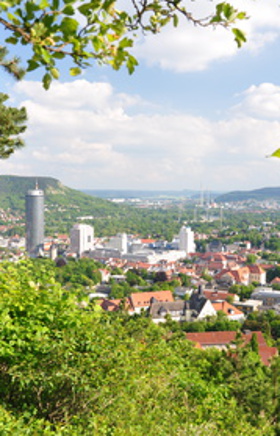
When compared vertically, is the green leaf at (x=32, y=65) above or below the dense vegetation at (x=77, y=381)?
above

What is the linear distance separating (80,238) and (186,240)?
14351mm

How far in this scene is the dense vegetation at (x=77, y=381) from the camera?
365 centimetres

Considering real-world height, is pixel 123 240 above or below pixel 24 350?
below

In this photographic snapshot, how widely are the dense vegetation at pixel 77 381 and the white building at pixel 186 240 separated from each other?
192 feet

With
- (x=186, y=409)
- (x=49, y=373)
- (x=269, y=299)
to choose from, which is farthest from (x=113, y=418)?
(x=269, y=299)

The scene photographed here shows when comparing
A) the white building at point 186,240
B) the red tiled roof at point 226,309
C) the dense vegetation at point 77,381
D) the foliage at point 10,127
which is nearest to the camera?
the dense vegetation at point 77,381

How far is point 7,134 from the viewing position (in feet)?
22.8

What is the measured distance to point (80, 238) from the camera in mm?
60562

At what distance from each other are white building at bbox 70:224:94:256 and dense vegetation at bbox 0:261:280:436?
55961 mm

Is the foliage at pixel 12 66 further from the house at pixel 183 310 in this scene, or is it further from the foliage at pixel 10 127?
the house at pixel 183 310

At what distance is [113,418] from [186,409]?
0.90 meters

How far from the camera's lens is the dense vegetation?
3.65 meters

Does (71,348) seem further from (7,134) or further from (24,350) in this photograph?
(7,134)

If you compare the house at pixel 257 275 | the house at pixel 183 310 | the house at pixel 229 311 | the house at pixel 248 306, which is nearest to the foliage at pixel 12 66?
the house at pixel 183 310
